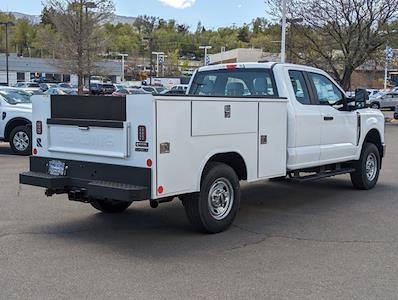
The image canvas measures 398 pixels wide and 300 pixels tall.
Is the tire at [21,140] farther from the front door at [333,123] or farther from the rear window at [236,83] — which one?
the front door at [333,123]

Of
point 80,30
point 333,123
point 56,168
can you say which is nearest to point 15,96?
point 56,168

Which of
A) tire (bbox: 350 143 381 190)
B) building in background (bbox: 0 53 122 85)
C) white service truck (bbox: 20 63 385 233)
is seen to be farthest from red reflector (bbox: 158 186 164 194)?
building in background (bbox: 0 53 122 85)

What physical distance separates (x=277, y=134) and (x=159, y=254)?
2468 mm

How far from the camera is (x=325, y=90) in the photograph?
352 inches

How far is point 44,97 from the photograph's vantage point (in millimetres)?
6809

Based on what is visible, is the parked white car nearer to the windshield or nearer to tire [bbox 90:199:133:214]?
the windshield

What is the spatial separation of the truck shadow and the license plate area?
73 cm

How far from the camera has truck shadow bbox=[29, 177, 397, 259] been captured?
6.32 meters

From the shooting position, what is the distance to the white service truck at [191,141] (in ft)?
19.4

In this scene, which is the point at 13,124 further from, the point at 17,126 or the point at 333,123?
the point at 333,123

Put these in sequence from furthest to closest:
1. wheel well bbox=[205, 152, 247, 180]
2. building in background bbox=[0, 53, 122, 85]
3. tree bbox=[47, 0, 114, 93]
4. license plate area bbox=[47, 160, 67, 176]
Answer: building in background bbox=[0, 53, 122, 85] < tree bbox=[47, 0, 114, 93] < wheel well bbox=[205, 152, 247, 180] < license plate area bbox=[47, 160, 67, 176]

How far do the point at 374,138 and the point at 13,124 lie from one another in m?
8.93

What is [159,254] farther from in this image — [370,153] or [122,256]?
[370,153]

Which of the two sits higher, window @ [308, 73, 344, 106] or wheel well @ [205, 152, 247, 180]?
window @ [308, 73, 344, 106]
